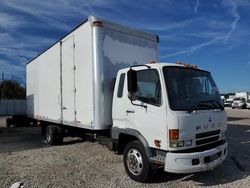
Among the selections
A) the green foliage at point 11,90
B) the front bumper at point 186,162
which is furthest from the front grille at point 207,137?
the green foliage at point 11,90

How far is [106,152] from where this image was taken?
9.22 meters

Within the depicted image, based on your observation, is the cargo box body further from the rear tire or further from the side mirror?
the side mirror

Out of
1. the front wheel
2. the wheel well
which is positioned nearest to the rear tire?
the wheel well

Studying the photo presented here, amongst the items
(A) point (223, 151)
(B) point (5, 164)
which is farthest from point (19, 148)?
(A) point (223, 151)

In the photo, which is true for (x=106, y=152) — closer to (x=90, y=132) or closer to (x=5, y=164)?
(x=90, y=132)

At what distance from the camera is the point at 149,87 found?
5992 mm

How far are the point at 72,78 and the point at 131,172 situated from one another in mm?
3624

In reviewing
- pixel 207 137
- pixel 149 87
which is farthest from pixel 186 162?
pixel 149 87

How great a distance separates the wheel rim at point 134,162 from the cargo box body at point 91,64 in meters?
1.23

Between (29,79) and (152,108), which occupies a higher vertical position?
(29,79)

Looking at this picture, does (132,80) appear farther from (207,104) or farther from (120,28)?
(120,28)

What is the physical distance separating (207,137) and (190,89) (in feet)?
3.31

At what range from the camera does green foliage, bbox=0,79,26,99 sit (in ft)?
166

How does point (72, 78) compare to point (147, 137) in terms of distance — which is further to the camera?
point (72, 78)
